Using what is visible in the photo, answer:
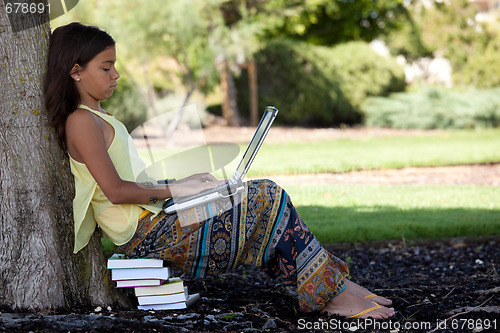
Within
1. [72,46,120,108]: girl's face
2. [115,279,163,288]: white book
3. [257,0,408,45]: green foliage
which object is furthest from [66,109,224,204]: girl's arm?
[257,0,408,45]: green foliage

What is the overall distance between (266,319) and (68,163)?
4.10ft

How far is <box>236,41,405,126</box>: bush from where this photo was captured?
17516mm

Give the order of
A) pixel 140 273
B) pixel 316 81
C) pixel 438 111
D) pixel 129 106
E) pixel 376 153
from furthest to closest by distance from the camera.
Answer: pixel 316 81, pixel 438 111, pixel 129 106, pixel 376 153, pixel 140 273

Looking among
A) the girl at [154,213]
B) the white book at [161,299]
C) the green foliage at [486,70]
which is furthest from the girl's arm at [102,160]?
the green foliage at [486,70]

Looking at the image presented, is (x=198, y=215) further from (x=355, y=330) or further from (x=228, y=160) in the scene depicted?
(x=355, y=330)

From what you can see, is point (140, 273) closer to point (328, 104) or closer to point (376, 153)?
point (376, 153)

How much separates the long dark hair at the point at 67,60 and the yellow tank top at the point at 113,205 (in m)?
0.08

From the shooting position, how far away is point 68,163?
2971 millimetres

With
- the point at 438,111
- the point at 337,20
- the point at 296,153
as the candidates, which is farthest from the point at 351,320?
the point at 337,20

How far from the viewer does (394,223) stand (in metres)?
5.37

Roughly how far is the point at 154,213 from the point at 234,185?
416 mm

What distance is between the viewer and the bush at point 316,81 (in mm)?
17516

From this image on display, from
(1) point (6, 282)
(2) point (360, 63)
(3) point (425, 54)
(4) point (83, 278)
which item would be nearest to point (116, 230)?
(4) point (83, 278)

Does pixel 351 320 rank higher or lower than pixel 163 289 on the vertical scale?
lower
